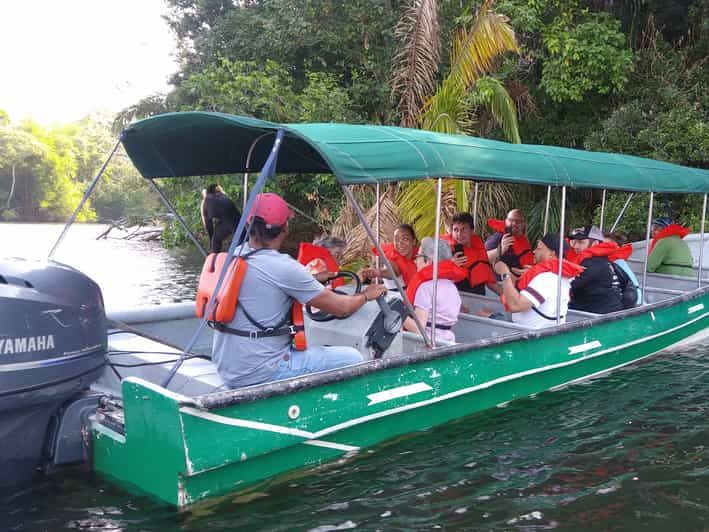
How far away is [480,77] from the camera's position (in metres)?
12.2

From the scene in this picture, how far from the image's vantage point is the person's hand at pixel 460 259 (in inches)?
282

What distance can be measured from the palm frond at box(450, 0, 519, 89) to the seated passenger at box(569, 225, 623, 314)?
4.82m

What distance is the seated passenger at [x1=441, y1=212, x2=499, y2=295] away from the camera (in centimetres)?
712

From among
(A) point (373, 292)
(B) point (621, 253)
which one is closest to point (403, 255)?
(B) point (621, 253)

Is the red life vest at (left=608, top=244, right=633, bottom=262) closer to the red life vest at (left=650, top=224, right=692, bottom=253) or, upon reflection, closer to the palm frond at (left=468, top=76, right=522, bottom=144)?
the red life vest at (left=650, top=224, right=692, bottom=253)

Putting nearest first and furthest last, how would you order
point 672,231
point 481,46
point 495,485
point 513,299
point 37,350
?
point 37,350
point 495,485
point 513,299
point 672,231
point 481,46

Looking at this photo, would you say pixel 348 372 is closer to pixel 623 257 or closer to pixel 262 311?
pixel 262 311

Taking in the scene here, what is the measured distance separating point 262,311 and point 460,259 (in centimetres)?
353

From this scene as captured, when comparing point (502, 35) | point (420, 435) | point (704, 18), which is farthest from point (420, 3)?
point (420, 435)

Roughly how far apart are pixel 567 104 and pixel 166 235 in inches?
358

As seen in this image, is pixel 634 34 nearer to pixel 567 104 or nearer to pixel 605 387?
pixel 567 104

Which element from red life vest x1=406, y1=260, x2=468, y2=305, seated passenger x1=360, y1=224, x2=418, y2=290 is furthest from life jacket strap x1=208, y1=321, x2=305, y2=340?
seated passenger x1=360, y1=224, x2=418, y2=290

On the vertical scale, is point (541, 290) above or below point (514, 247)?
below

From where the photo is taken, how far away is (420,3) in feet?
38.8
